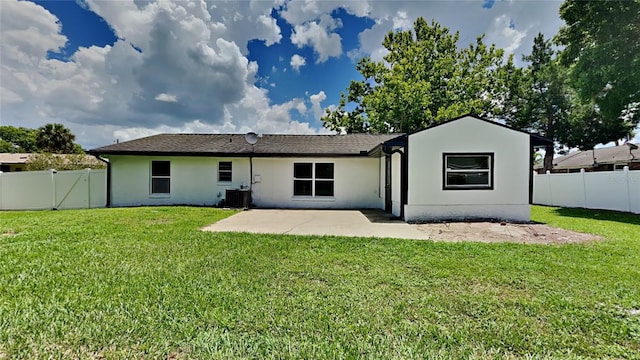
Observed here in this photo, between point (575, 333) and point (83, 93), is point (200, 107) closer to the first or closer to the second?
point (83, 93)

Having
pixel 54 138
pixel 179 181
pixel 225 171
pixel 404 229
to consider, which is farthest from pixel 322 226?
pixel 54 138

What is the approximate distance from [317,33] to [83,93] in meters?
14.2

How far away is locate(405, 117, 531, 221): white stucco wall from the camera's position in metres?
9.38

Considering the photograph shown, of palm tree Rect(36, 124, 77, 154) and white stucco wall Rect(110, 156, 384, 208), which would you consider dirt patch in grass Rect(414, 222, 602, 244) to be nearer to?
white stucco wall Rect(110, 156, 384, 208)

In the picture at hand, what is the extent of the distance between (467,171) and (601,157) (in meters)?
24.1

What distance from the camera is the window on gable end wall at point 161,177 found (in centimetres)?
1340

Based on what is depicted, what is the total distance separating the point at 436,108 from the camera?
28062 millimetres

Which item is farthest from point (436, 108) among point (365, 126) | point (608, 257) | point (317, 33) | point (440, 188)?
point (608, 257)

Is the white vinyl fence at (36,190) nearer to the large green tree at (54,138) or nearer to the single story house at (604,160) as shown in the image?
the large green tree at (54,138)

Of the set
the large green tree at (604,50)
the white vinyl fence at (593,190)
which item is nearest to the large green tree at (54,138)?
the white vinyl fence at (593,190)

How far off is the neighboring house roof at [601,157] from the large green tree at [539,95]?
1.67 m

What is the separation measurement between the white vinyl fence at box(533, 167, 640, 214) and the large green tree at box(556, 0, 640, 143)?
14.2 feet

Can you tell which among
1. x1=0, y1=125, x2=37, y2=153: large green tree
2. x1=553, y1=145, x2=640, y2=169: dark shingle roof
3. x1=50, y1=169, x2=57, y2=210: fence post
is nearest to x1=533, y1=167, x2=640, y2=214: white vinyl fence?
x1=553, y1=145, x2=640, y2=169: dark shingle roof

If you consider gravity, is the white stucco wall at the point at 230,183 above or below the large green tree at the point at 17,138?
below
